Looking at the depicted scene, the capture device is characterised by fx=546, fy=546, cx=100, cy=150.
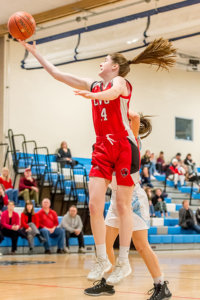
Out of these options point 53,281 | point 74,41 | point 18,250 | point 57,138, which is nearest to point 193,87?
point 57,138

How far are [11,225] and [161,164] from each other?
9647mm

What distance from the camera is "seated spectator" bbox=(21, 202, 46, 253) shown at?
11.7 m

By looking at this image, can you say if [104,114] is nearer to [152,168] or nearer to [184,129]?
[152,168]

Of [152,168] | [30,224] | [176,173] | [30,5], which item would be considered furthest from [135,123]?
[176,173]

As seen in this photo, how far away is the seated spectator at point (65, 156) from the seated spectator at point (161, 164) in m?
4.11

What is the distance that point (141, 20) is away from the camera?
1214 cm

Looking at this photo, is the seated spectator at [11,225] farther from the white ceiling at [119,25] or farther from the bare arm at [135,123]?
the bare arm at [135,123]

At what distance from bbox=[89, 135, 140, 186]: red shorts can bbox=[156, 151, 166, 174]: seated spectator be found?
52.5ft

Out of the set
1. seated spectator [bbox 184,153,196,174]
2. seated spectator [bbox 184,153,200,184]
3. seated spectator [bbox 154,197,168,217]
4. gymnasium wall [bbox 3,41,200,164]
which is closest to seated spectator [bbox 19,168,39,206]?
gymnasium wall [bbox 3,41,200,164]

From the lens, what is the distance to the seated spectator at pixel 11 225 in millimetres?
11438

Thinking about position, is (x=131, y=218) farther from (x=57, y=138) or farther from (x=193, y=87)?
(x=193, y=87)

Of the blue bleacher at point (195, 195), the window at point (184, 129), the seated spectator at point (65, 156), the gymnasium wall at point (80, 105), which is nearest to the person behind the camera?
the seated spectator at point (65, 156)

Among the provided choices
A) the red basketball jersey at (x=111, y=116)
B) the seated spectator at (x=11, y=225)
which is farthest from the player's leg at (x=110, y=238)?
the seated spectator at (x=11, y=225)

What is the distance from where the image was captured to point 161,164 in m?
20.1
